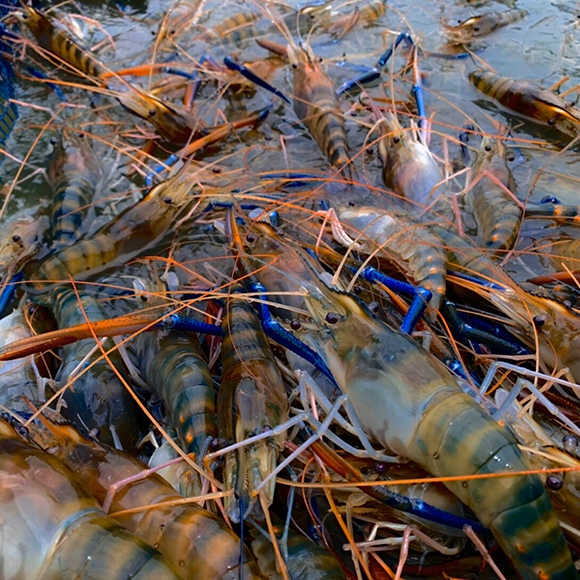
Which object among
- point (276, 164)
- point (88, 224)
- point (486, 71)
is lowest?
point (88, 224)

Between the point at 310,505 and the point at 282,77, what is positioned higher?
the point at 282,77

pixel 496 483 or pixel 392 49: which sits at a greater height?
pixel 392 49

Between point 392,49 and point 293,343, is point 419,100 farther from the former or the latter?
point 293,343

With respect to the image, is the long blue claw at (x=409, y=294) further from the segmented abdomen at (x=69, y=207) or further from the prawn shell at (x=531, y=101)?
the prawn shell at (x=531, y=101)

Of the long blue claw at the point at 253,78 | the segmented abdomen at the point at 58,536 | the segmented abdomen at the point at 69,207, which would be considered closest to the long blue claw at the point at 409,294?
the segmented abdomen at the point at 58,536

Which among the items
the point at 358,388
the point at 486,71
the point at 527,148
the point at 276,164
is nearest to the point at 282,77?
the point at 276,164

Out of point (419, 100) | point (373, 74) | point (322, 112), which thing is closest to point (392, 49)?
point (373, 74)

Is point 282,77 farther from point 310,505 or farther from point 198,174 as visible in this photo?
point 310,505

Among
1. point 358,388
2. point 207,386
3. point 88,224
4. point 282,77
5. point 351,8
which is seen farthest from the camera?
point 351,8
